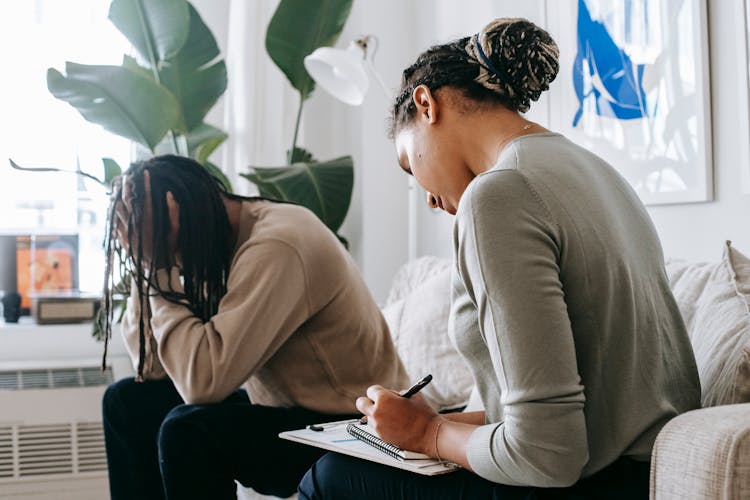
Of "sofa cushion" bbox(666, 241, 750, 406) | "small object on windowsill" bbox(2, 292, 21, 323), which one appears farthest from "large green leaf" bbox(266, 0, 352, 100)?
"sofa cushion" bbox(666, 241, 750, 406)

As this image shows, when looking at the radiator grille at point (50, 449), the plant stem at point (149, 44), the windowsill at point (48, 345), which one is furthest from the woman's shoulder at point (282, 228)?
the windowsill at point (48, 345)

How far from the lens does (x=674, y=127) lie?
1.76 meters

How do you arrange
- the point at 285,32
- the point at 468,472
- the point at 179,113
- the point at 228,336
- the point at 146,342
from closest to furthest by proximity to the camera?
1. the point at 468,472
2. the point at 228,336
3. the point at 146,342
4. the point at 179,113
5. the point at 285,32

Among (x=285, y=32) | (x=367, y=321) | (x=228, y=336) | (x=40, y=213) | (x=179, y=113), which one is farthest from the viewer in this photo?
(x=40, y=213)

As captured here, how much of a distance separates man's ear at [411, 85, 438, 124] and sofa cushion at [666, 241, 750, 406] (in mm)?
487

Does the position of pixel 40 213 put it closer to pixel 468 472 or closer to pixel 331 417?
pixel 331 417

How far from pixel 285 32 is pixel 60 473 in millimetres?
1671

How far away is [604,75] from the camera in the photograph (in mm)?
1984

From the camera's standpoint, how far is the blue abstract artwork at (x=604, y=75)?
74.2 inches

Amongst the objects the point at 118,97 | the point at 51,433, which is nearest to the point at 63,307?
the point at 51,433

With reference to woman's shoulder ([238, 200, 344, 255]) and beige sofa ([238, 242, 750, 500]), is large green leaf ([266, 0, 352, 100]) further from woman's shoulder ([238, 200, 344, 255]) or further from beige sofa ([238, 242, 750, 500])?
woman's shoulder ([238, 200, 344, 255])

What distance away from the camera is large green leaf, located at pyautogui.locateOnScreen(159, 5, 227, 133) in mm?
2820

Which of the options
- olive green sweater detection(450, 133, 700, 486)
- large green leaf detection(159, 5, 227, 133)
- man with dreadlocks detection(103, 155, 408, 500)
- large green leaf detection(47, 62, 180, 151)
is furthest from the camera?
large green leaf detection(159, 5, 227, 133)

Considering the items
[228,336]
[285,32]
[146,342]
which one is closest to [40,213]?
[285,32]
